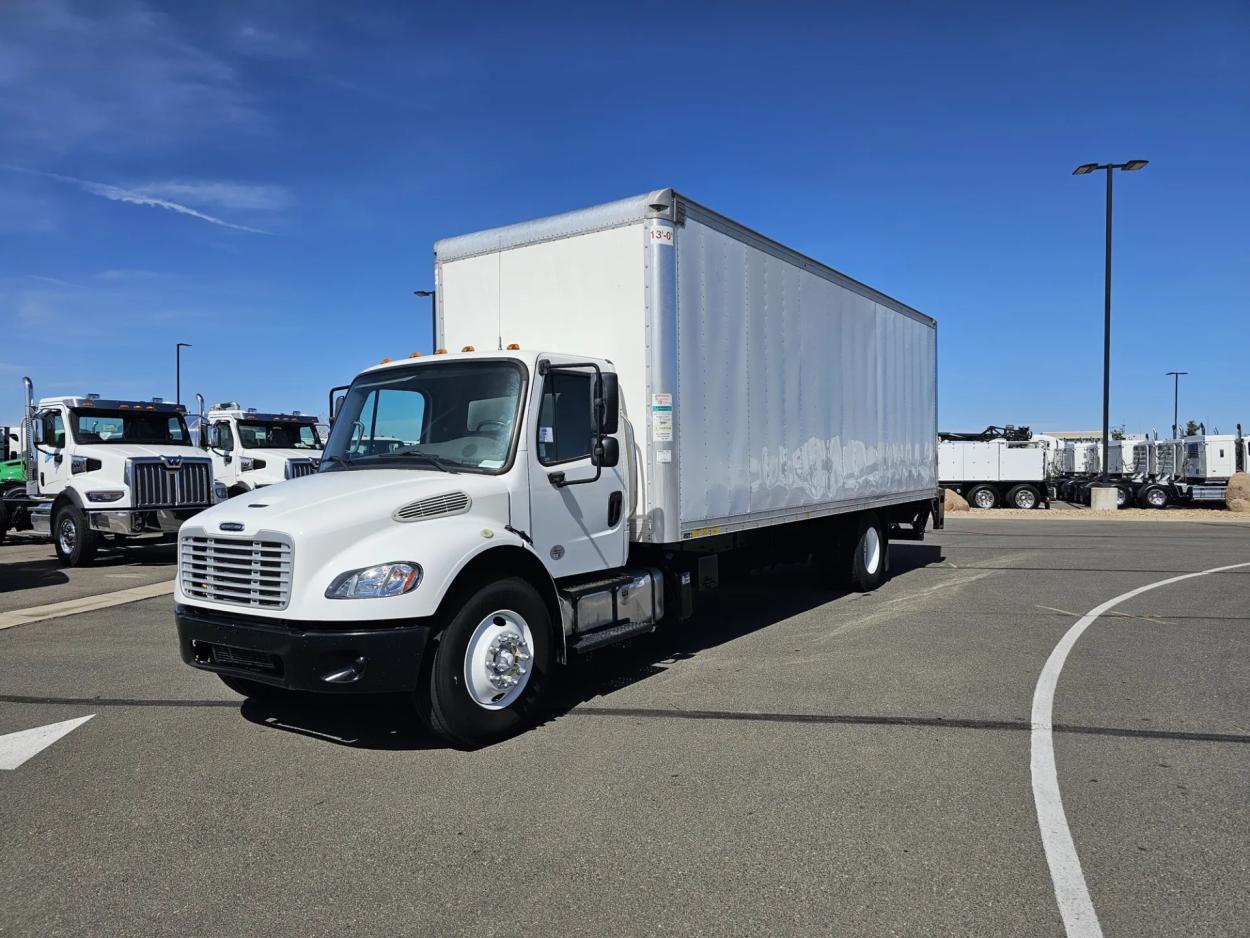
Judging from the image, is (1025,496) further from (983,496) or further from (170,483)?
(170,483)

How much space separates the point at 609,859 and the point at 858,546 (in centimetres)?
773

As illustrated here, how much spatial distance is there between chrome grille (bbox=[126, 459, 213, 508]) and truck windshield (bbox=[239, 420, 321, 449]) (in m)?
2.48

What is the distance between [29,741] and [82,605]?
237 inches

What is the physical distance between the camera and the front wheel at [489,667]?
5.05 m

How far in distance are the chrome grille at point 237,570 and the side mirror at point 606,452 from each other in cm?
206

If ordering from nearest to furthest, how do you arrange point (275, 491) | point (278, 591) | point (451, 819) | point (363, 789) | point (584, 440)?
point (451, 819) < point (363, 789) < point (278, 591) < point (275, 491) < point (584, 440)

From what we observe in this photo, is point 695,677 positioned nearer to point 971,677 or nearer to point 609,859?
point 971,677

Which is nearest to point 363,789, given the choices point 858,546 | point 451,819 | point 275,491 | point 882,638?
point 451,819

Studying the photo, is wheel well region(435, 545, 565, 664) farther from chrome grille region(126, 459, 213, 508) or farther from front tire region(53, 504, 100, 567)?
front tire region(53, 504, 100, 567)

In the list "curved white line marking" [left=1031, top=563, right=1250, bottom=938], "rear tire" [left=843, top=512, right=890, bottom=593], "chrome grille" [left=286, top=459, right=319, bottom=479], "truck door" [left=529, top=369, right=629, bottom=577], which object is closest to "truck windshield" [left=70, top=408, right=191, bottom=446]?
"chrome grille" [left=286, top=459, right=319, bottom=479]

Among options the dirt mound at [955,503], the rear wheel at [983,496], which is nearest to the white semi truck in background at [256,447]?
the dirt mound at [955,503]

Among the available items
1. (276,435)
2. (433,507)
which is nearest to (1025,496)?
(276,435)

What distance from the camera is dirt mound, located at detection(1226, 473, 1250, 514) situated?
29703 mm

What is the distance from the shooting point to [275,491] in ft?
18.8
